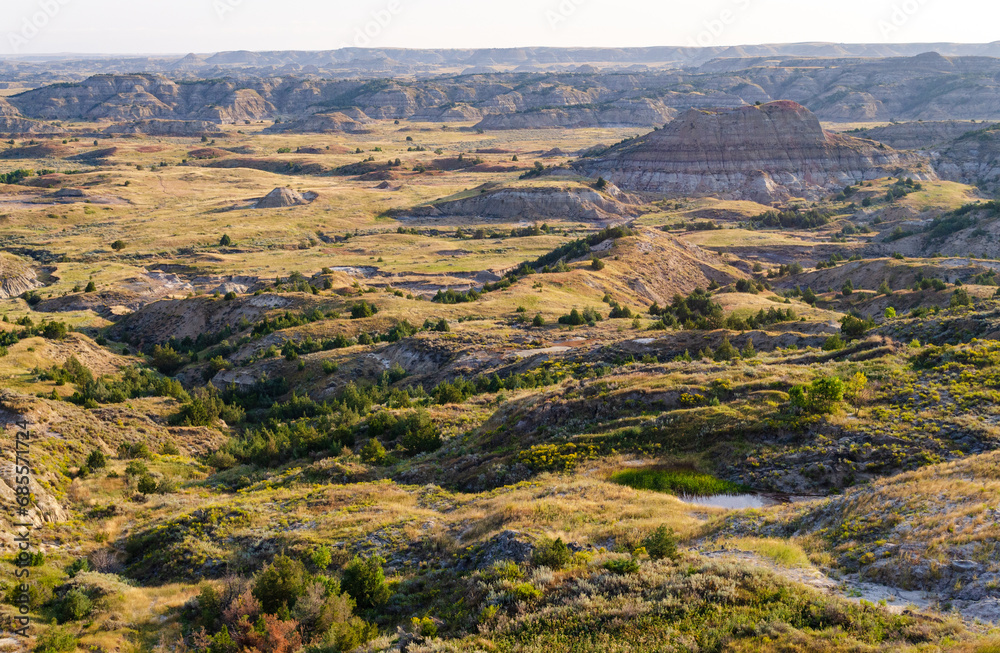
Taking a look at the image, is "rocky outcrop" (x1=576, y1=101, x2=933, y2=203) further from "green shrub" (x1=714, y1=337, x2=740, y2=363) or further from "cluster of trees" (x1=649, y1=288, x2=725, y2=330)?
"green shrub" (x1=714, y1=337, x2=740, y2=363)

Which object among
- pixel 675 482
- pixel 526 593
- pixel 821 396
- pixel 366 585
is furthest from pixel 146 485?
pixel 821 396

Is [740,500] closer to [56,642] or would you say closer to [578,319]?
[56,642]

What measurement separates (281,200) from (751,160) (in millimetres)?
82352

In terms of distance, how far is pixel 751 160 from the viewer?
399 ft

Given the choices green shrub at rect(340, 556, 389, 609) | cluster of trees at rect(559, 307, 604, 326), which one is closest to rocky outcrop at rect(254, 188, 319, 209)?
cluster of trees at rect(559, 307, 604, 326)

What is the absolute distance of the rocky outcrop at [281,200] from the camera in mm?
107125

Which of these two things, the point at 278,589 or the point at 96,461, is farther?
the point at 96,461

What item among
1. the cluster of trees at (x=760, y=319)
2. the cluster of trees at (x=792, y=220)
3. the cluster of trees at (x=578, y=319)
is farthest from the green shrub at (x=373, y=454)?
the cluster of trees at (x=792, y=220)

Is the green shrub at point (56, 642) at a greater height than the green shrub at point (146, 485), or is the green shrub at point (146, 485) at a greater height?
the green shrub at point (56, 642)

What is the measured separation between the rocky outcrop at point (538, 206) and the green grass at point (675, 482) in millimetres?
87815

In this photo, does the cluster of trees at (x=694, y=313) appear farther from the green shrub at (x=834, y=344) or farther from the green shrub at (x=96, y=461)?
the green shrub at (x=96, y=461)

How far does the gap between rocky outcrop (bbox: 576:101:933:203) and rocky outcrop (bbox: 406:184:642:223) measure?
633 inches

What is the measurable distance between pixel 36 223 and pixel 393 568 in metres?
99.6

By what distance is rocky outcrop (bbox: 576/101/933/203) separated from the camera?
4702 inches
